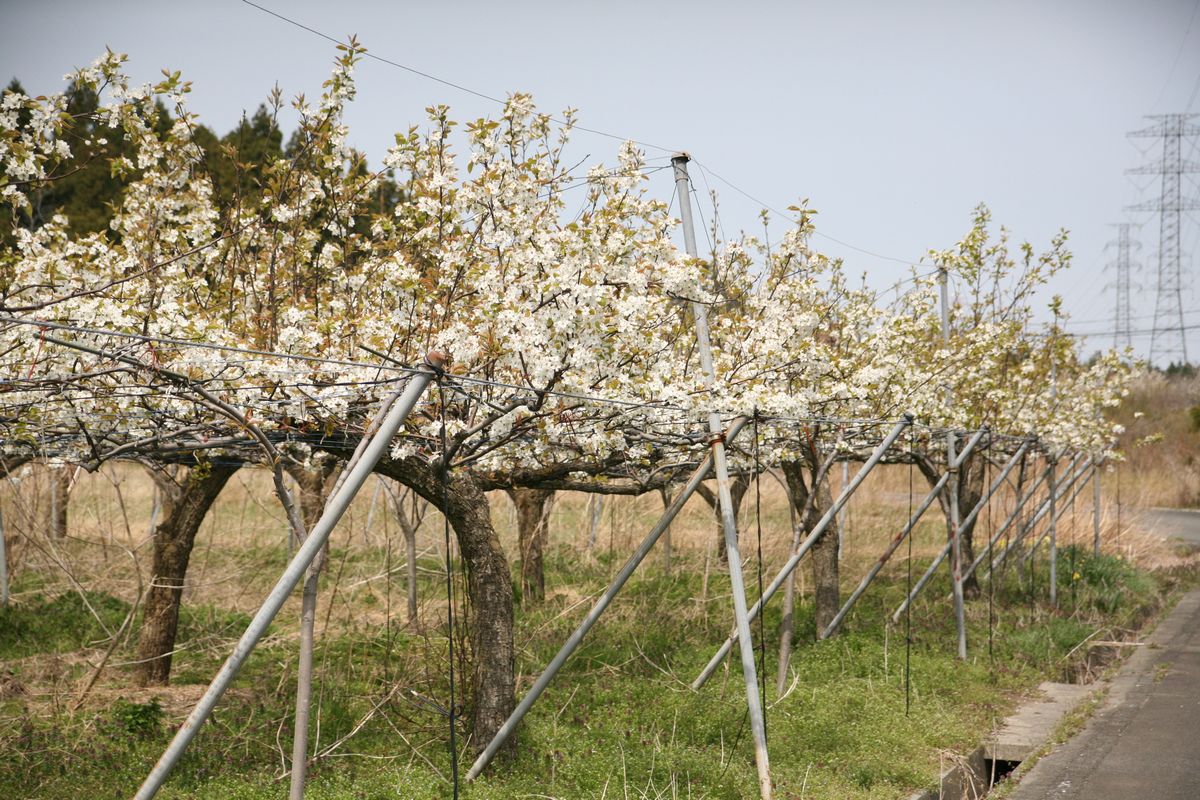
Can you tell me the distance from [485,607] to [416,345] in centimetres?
192

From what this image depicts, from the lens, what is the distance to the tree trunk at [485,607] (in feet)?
22.8

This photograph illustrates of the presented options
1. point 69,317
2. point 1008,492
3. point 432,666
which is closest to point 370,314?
point 69,317

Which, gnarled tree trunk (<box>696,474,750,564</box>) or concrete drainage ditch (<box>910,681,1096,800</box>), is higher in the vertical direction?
gnarled tree trunk (<box>696,474,750,564</box>)

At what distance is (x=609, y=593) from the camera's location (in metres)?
6.37

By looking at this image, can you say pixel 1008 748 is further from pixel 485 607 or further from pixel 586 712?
pixel 485 607

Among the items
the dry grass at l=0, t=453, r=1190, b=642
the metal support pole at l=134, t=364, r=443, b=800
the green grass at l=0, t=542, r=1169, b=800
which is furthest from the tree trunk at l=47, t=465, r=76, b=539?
the metal support pole at l=134, t=364, r=443, b=800

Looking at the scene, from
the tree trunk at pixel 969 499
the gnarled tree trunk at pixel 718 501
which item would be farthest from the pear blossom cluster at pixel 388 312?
the tree trunk at pixel 969 499

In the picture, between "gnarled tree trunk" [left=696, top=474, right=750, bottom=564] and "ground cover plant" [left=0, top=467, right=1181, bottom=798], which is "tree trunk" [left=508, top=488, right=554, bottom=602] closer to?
"ground cover plant" [left=0, top=467, right=1181, bottom=798]

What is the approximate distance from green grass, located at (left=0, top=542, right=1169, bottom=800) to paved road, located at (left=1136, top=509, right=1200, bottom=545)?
12.0m

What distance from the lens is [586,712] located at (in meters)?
8.34

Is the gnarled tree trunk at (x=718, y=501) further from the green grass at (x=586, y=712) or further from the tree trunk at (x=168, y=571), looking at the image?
the tree trunk at (x=168, y=571)

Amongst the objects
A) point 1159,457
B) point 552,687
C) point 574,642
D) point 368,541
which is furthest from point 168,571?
point 1159,457

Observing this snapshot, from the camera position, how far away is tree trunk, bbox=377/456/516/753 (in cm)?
695

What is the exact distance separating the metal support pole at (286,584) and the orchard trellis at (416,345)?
13 millimetres
